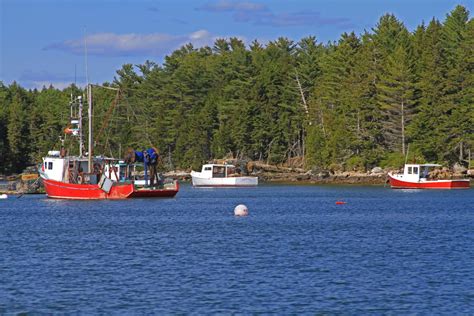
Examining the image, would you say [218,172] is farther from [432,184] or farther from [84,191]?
[84,191]

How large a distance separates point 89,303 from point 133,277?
5.88 meters

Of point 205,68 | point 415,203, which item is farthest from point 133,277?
point 205,68

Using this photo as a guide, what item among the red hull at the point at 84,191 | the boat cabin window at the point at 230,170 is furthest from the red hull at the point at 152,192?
the boat cabin window at the point at 230,170

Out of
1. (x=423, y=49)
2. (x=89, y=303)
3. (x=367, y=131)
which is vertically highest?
(x=423, y=49)

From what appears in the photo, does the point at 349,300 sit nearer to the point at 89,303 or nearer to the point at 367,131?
the point at 89,303

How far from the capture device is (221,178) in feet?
483

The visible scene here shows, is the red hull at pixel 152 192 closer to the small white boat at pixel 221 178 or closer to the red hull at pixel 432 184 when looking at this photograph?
the red hull at pixel 432 184

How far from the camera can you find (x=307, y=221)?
69750mm

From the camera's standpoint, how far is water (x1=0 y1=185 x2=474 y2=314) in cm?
3391

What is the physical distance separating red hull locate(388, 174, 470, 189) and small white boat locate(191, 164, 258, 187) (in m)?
25.8

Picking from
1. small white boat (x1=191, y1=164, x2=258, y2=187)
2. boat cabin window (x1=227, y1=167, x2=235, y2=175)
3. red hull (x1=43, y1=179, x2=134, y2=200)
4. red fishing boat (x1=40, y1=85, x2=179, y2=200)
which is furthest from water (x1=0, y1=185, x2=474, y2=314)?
boat cabin window (x1=227, y1=167, x2=235, y2=175)

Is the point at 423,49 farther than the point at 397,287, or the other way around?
the point at 423,49

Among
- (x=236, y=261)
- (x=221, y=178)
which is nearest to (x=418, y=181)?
(x=221, y=178)

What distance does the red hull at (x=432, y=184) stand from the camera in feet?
403
